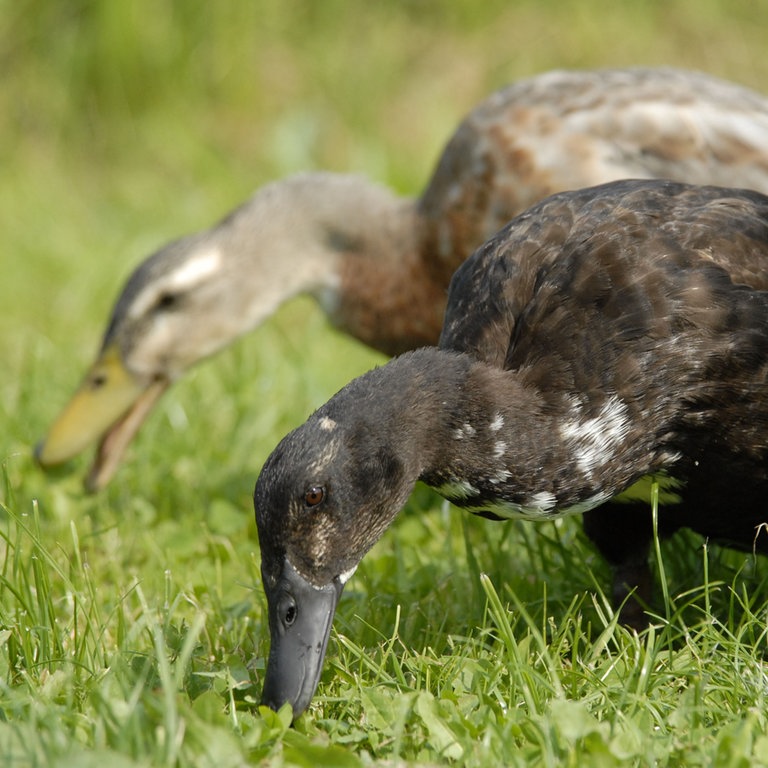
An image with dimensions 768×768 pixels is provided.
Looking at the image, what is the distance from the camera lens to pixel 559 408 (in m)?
2.87

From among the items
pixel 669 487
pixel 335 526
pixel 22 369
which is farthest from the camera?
pixel 22 369

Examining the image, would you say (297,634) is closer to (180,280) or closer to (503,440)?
(503,440)

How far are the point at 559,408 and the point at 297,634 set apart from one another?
784 millimetres

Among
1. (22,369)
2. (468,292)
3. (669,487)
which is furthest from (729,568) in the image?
(22,369)

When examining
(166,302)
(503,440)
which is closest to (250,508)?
(166,302)

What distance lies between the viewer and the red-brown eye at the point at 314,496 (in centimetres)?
266

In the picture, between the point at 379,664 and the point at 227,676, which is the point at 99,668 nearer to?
the point at 227,676

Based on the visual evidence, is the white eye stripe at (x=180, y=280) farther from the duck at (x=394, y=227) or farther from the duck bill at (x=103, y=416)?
the duck bill at (x=103, y=416)

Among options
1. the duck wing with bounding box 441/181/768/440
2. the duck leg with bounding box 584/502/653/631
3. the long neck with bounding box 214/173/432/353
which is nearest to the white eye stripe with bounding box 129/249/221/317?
the long neck with bounding box 214/173/432/353

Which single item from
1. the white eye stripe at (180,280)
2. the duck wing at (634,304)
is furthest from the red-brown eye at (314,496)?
the white eye stripe at (180,280)

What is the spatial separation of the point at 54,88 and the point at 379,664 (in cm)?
635

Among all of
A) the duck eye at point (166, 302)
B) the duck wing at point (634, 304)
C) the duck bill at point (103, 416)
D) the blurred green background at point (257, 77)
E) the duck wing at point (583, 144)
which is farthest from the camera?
the blurred green background at point (257, 77)

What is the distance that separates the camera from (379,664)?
298cm

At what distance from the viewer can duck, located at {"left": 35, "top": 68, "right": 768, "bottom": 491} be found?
449 cm
